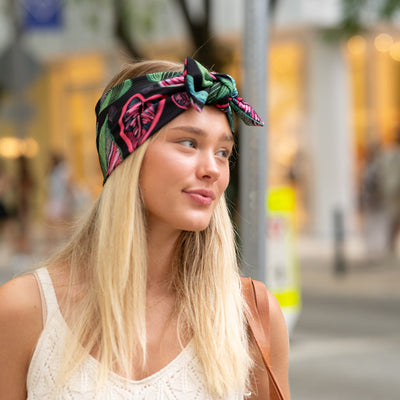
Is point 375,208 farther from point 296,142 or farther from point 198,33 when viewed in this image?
point 296,142

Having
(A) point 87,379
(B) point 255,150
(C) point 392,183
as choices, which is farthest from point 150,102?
(C) point 392,183

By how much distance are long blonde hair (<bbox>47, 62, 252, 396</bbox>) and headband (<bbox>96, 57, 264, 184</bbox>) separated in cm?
4

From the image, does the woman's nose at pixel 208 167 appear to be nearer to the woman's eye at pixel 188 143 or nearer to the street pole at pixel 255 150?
the woman's eye at pixel 188 143

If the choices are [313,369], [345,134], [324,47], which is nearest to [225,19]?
[324,47]

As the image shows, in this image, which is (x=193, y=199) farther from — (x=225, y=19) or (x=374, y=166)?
(x=225, y=19)

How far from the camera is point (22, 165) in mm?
16016

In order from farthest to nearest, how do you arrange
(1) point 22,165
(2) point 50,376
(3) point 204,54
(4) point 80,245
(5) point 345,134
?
1. (5) point 345,134
2. (1) point 22,165
3. (3) point 204,54
4. (4) point 80,245
5. (2) point 50,376

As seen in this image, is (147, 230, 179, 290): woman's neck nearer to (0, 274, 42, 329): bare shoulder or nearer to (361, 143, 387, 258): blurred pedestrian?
(0, 274, 42, 329): bare shoulder

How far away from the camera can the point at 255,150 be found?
3.38 m

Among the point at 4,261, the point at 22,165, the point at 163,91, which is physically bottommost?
the point at 4,261

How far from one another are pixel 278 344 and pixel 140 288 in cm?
41

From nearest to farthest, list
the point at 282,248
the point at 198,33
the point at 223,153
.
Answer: the point at 223,153 → the point at 282,248 → the point at 198,33

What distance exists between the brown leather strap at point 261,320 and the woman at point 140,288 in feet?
0.12

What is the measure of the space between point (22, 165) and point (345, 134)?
8197 millimetres
